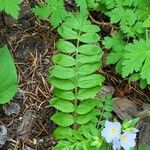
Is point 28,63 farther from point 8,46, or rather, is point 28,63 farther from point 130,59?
point 130,59

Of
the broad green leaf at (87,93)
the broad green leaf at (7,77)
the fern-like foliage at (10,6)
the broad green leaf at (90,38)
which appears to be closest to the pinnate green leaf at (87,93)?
the broad green leaf at (87,93)

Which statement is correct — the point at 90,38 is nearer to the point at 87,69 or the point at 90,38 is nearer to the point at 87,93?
the point at 87,69

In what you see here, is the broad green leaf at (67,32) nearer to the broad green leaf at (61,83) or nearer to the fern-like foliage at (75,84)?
the fern-like foliage at (75,84)

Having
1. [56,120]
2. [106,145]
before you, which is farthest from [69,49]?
[106,145]

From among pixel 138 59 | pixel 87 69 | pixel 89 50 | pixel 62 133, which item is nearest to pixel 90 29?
pixel 89 50

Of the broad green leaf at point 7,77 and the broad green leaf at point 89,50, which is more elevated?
the broad green leaf at point 89,50

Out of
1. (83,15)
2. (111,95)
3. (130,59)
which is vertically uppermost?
(83,15)

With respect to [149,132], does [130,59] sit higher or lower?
higher
